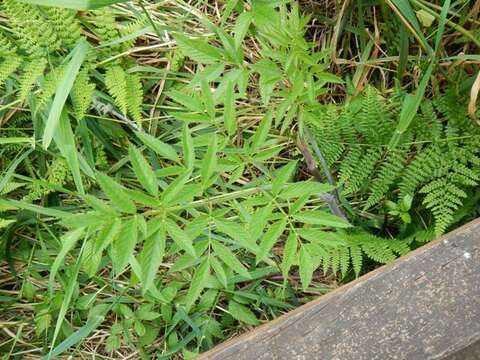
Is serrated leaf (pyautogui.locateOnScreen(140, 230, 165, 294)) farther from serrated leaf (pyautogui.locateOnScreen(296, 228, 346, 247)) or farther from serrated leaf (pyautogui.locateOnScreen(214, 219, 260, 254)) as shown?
serrated leaf (pyautogui.locateOnScreen(296, 228, 346, 247))

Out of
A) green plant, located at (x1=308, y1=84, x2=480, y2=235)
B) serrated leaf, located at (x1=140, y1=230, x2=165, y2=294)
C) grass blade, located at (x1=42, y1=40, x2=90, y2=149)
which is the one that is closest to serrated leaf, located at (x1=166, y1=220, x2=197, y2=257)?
serrated leaf, located at (x1=140, y1=230, x2=165, y2=294)

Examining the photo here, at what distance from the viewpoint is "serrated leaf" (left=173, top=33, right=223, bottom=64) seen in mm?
1544

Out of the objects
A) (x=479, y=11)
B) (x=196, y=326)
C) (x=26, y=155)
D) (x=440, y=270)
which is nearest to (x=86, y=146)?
(x=26, y=155)

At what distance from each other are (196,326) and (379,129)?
102 centimetres

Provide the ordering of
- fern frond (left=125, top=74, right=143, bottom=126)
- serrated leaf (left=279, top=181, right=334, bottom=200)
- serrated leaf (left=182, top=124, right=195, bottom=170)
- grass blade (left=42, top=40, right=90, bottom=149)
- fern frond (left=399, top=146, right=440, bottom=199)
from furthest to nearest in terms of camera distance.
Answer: fern frond (left=125, top=74, right=143, bottom=126) → fern frond (left=399, top=146, right=440, bottom=199) → grass blade (left=42, top=40, right=90, bottom=149) → serrated leaf (left=279, top=181, right=334, bottom=200) → serrated leaf (left=182, top=124, right=195, bottom=170)

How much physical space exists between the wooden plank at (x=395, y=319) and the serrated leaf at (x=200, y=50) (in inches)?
30.6

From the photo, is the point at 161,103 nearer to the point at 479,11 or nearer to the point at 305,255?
the point at 305,255

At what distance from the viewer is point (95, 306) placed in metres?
2.24

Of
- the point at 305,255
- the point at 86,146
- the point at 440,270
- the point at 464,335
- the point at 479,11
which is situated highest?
the point at 479,11

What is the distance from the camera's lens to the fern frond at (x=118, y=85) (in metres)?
2.04

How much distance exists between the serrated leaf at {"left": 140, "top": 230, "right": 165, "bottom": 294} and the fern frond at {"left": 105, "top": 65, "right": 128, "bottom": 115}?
87 centimetres

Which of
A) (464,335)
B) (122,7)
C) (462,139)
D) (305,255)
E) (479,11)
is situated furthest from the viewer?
(122,7)

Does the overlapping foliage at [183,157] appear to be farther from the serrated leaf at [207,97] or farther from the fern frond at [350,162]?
the serrated leaf at [207,97]

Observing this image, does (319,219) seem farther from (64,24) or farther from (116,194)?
(64,24)
